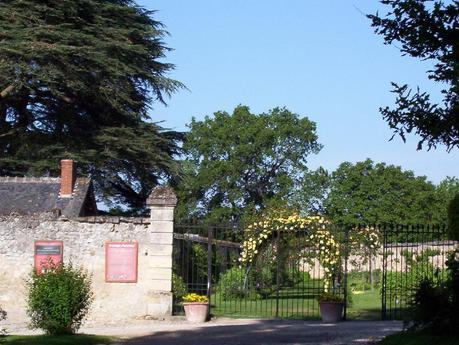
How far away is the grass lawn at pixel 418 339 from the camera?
11352 mm

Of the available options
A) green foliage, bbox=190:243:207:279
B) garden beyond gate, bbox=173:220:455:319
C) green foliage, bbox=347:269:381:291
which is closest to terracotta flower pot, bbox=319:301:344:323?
garden beyond gate, bbox=173:220:455:319

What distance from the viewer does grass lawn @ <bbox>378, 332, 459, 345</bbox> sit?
37.2 feet

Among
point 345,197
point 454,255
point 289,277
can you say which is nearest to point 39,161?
point 289,277

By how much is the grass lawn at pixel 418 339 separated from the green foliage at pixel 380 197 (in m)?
45.1

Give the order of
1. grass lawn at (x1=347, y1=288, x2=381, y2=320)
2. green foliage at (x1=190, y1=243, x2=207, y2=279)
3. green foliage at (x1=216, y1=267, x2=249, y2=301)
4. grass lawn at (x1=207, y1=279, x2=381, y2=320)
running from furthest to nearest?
green foliage at (x1=190, y1=243, x2=207, y2=279) < green foliage at (x1=216, y1=267, x2=249, y2=301) < grass lawn at (x1=207, y1=279, x2=381, y2=320) < grass lawn at (x1=347, y1=288, x2=381, y2=320)

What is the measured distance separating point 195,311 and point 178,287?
1.93m

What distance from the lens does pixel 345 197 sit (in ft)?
198

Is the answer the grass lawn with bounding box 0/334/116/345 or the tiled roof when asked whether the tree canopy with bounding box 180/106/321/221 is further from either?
the grass lawn with bounding box 0/334/116/345

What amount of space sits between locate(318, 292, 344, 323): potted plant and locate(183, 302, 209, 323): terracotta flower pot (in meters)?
2.74

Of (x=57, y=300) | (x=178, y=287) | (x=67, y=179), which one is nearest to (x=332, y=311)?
(x=178, y=287)

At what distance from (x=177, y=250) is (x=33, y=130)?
11697 millimetres

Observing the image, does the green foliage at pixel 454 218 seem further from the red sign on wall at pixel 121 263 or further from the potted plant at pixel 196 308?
the red sign on wall at pixel 121 263

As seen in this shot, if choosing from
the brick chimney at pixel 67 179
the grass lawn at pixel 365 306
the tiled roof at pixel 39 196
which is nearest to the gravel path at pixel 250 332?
the grass lawn at pixel 365 306

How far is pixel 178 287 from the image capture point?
830 inches
